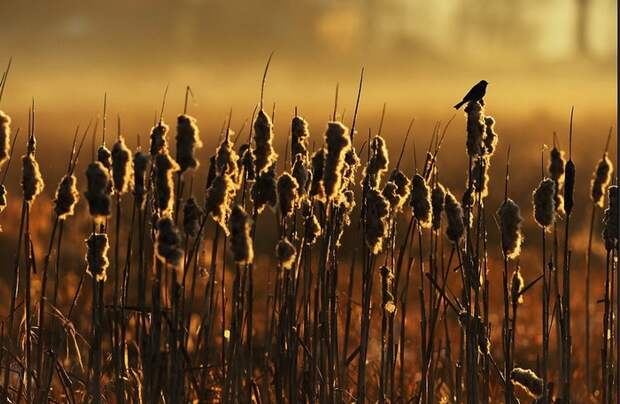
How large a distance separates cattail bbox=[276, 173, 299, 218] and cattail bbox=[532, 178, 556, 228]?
802mm

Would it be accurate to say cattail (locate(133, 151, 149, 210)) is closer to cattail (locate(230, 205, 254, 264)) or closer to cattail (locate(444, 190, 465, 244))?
cattail (locate(230, 205, 254, 264))

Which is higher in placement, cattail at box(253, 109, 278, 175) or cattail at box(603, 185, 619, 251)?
cattail at box(253, 109, 278, 175)

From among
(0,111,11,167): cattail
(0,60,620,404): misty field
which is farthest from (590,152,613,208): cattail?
(0,111,11,167): cattail

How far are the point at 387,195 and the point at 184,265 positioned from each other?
784mm

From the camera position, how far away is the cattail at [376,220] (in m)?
3.28

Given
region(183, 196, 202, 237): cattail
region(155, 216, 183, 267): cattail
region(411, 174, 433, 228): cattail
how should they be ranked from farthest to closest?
region(411, 174, 433, 228): cattail, region(183, 196, 202, 237): cattail, region(155, 216, 183, 267): cattail

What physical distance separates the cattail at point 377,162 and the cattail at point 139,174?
2.64ft

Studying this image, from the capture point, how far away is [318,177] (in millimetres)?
3162

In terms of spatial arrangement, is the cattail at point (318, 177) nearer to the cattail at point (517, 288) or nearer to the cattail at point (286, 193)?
the cattail at point (286, 193)

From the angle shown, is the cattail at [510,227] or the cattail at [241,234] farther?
the cattail at [510,227]

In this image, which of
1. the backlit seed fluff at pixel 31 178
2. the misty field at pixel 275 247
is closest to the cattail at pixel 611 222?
the misty field at pixel 275 247

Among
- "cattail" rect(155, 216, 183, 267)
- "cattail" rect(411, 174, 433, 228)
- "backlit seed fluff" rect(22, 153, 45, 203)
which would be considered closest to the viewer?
"cattail" rect(155, 216, 183, 267)

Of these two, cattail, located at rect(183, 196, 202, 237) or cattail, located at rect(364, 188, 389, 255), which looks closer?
cattail, located at rect(183, 196, 202, 237)

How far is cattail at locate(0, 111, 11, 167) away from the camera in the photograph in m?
3.18
